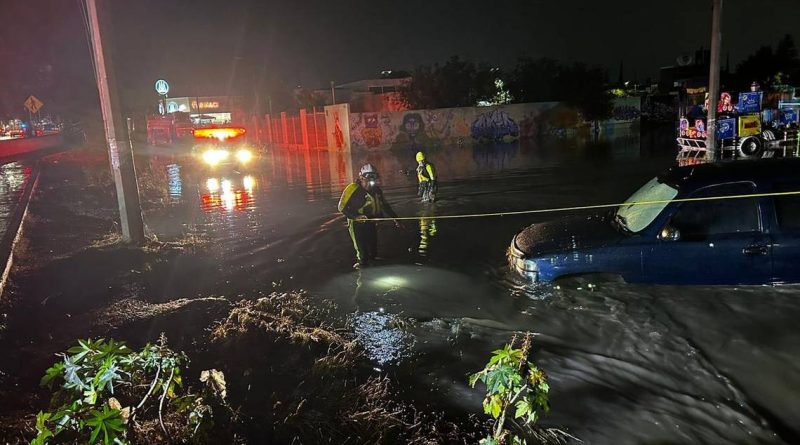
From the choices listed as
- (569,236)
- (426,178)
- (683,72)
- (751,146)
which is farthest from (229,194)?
(683,72)

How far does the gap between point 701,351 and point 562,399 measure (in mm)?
1543

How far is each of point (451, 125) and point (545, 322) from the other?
31402 mm

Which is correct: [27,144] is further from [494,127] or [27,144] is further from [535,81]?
[535,81]

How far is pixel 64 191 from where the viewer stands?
1744 centimetres

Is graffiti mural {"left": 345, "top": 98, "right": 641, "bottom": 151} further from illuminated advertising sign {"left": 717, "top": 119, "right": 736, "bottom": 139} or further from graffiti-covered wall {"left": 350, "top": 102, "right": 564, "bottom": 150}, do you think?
illuminated advertising sign {"left": 717, "top": 119, "right": 736, "bottom": 139}

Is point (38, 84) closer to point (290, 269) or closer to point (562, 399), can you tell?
point (290, 269)

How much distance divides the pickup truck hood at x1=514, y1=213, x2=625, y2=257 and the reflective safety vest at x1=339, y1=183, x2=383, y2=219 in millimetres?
2029

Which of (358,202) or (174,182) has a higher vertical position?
(358,202)

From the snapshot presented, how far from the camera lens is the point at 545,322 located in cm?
535

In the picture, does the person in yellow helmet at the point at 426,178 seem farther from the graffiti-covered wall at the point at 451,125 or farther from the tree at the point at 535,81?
the tree at the point at 535,81

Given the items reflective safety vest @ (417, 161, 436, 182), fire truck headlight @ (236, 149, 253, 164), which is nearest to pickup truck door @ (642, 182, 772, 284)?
reflective safety vest @ (417, 161, 436, 182)

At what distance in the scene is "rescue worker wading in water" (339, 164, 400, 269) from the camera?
704 centimetres

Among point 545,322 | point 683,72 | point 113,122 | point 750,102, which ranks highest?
point 683,72

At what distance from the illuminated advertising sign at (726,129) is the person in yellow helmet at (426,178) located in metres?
12.8
